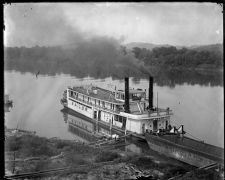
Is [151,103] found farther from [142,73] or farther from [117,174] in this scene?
[117,174]

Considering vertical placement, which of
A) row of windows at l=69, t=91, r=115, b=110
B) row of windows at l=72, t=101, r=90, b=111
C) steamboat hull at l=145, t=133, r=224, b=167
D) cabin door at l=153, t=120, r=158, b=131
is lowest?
steamboat hull at l=145, t=133, r=224, b=167

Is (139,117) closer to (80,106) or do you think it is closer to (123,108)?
(123,108)

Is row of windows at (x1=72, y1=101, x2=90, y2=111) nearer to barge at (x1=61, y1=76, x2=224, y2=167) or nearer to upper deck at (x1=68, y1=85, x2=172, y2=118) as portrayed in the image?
barge at (x1=61, y1=76, x2=224, y2=167)

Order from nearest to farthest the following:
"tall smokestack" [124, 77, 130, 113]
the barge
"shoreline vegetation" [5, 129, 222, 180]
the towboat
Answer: "shoreline vegetation" [5, 129, 222, 180] < the barge < "tall smokestack" [124, 77, 130, 113] < the towboat

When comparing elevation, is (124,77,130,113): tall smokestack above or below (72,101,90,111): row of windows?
above

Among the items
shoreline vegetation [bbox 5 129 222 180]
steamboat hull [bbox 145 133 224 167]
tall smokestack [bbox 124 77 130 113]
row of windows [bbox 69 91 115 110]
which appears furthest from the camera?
row of windows [bbox 69 91 115 110]

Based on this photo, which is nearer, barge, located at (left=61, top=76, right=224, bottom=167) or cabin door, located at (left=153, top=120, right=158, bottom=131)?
barge, located at (left=61, top=76, right=224, bottom=167)

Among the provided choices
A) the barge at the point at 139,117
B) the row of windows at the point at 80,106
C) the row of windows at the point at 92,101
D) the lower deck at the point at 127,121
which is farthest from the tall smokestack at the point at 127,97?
the row of windows at the point at 80,106

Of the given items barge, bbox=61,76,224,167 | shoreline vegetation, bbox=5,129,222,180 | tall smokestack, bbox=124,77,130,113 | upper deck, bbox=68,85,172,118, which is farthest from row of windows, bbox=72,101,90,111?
shoreline vegetation, bbox=5,129,222,180

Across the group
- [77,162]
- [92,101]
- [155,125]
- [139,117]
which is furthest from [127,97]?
[77,162]
